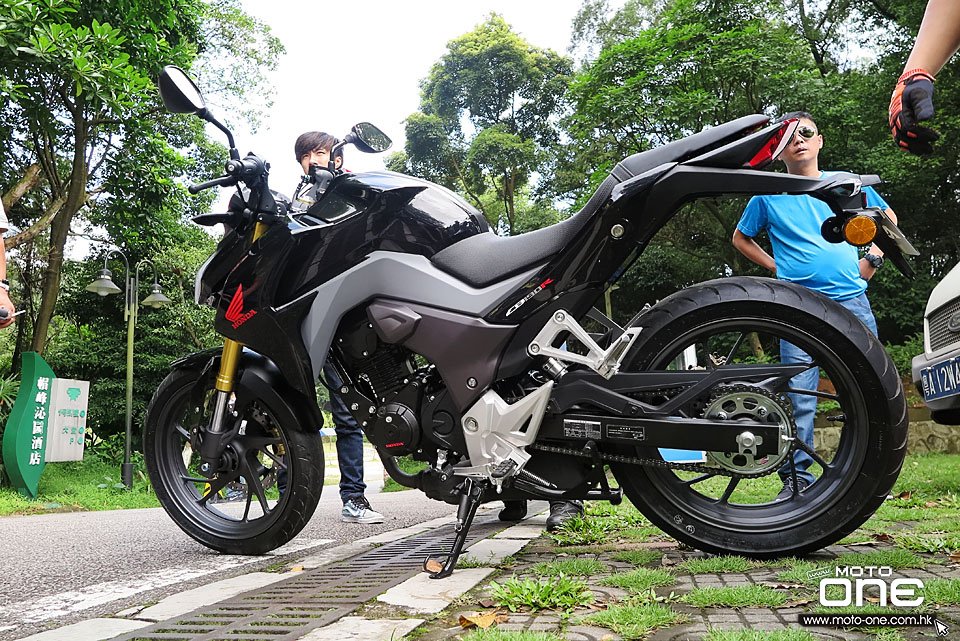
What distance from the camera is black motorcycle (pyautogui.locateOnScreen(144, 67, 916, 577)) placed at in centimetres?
236

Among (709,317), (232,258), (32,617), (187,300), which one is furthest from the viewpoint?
(187,300)

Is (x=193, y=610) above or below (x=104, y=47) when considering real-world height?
below

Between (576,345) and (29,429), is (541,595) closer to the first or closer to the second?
(576,345)

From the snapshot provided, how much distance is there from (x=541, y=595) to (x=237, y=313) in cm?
184

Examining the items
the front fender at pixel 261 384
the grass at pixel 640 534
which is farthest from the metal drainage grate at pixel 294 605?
the grass at pixel 640 534

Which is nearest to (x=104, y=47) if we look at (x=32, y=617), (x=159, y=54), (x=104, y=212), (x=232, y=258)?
(x=159, y=54)

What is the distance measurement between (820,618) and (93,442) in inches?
706

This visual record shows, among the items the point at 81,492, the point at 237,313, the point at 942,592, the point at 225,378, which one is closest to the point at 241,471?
the point at 225,378

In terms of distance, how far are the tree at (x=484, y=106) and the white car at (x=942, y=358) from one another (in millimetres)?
27277

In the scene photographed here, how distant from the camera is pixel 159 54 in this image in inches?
427

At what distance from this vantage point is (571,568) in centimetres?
243

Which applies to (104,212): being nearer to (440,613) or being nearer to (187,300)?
(187,300)

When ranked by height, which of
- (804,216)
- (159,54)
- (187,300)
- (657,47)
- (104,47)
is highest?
(657,47)

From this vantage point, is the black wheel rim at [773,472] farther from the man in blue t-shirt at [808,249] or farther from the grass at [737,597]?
the man in blue t-shirt at [808,249]
